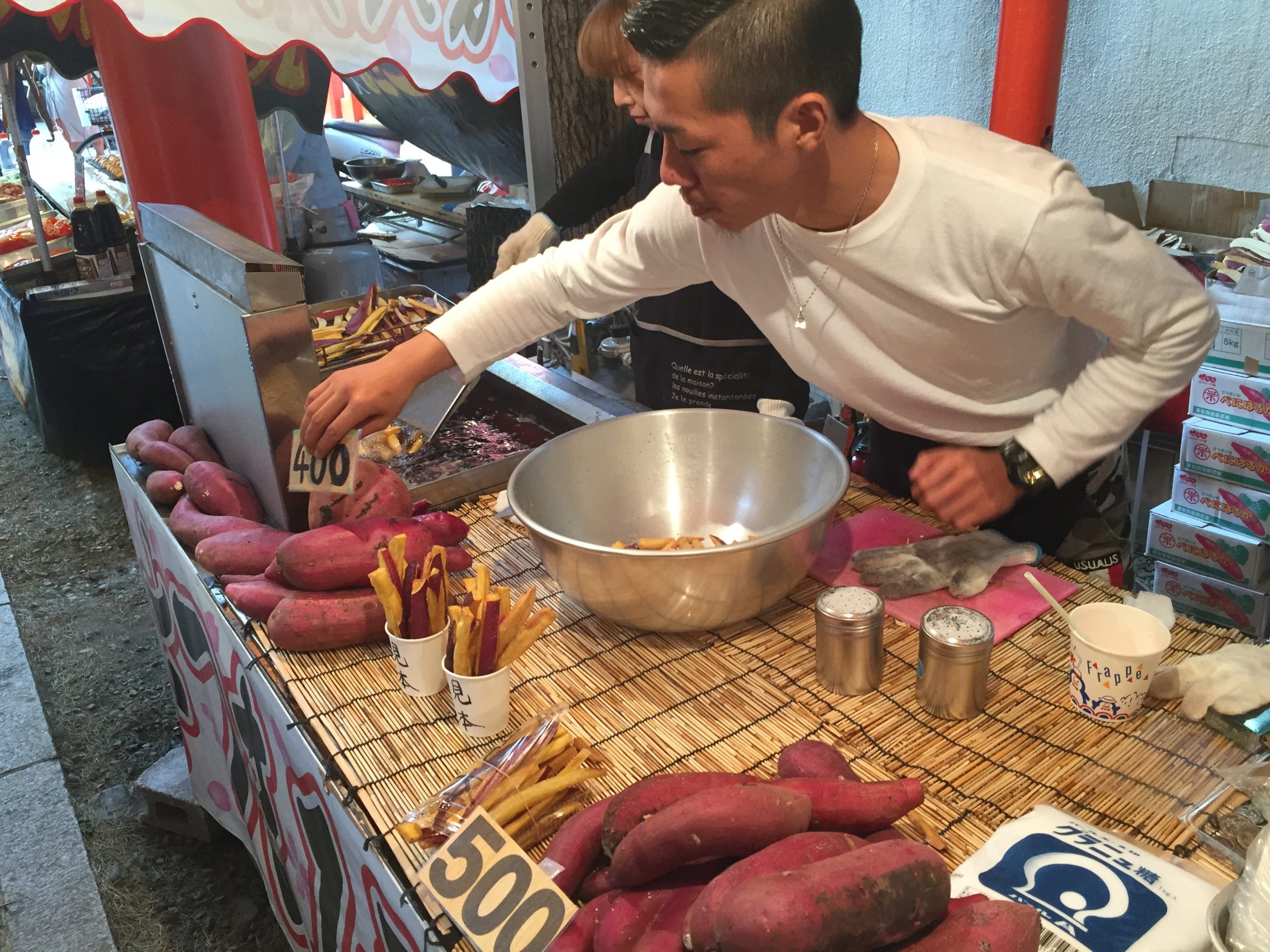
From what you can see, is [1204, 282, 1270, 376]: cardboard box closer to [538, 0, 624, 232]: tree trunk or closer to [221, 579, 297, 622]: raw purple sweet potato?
[538, 0, 624, 232]: tree trunk

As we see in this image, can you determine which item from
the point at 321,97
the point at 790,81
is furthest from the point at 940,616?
the point at 321,97

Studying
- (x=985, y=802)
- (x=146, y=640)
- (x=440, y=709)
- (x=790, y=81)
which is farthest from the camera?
(x=146, y=640)

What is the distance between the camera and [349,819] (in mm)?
1100

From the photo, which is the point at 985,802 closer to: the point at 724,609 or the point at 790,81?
the point at 724,609

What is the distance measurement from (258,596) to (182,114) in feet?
9.16

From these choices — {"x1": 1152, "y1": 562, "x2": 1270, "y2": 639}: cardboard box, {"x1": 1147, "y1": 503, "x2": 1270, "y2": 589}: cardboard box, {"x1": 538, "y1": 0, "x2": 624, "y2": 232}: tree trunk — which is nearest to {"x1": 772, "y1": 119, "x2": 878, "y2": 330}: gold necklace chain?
{"x1": 538, "y1": 0, "x2": 624, "y2": 232}: tree trunk

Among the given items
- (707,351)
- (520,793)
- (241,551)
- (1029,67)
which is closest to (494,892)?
(520,793)

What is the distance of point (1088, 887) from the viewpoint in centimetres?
87

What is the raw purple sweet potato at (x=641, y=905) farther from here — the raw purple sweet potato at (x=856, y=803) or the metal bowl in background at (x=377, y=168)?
the metal bowl in background at (x=377, y=168)

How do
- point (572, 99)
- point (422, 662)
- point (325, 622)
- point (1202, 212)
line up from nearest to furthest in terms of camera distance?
point (422, 662), point (325, 622), point (1202, 212), point (572, 99)

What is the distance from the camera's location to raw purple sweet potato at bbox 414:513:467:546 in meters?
1.59

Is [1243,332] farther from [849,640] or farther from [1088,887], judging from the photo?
[1088,887]

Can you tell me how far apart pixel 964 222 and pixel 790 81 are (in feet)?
1.05

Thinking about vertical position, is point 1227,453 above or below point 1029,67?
below
